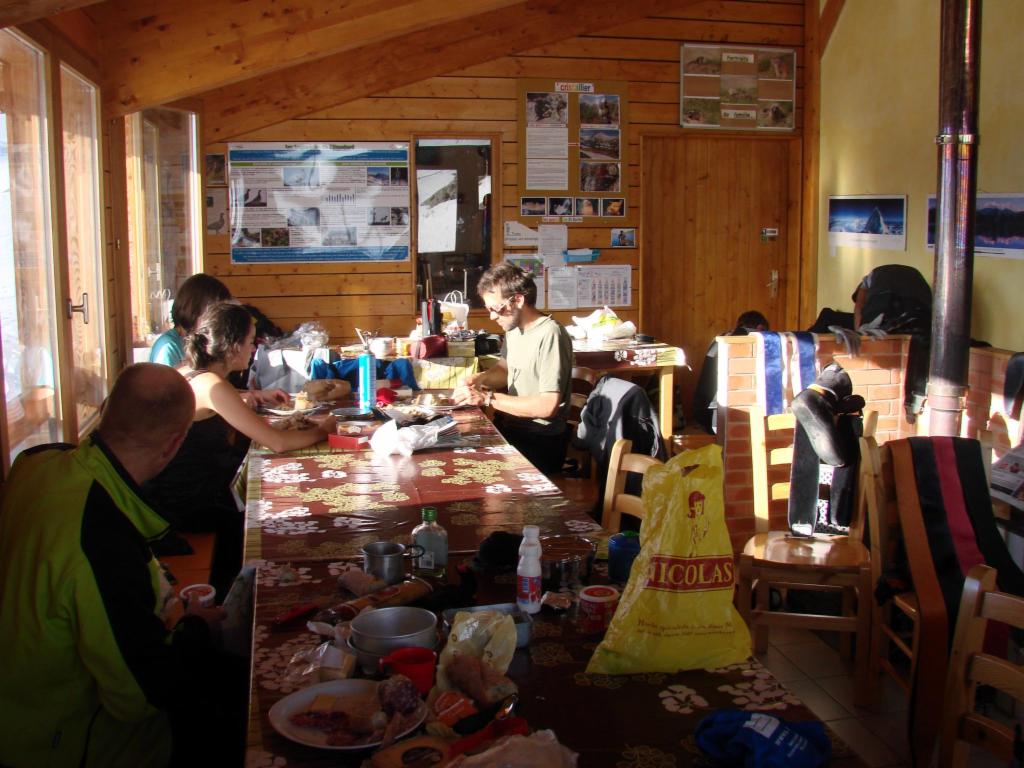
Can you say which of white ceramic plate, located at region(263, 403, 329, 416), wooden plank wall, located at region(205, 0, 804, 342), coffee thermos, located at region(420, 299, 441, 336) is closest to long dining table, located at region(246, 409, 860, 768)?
white ceramic plate, located at region(263, 403, 329, 416)

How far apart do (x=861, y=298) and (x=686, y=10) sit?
264cm

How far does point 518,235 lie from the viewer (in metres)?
7.12

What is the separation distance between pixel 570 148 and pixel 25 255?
4.32 metres

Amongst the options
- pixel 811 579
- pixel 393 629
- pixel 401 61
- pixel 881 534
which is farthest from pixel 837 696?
pixel 401 61

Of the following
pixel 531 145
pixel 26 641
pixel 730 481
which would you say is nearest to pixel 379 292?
pixel 531 145

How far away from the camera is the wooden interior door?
7.39 metres

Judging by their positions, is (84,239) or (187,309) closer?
(84,239)

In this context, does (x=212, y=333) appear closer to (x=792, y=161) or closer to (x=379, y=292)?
(x=379, y=292)

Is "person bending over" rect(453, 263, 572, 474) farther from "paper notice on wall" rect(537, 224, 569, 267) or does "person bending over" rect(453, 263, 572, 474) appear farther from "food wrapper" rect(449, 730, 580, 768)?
"food wrapper" rect(449, 730, 580, 768)

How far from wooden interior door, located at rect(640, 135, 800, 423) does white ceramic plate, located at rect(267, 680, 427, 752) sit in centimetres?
583

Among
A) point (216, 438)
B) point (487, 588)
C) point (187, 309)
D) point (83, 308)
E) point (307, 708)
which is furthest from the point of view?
point (187, 309)

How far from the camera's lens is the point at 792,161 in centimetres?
754

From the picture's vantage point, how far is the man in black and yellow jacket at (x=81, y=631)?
1842 millimetres

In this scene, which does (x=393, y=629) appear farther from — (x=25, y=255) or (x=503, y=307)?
(x=503, y=307)
